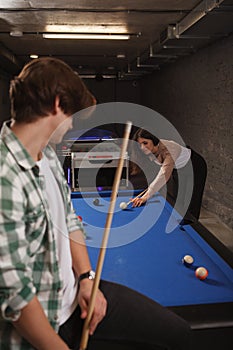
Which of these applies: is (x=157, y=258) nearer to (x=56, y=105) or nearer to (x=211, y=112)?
(x=56, y=105)

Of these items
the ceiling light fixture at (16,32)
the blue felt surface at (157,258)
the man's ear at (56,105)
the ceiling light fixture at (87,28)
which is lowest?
the blue felt surface at (157,258)

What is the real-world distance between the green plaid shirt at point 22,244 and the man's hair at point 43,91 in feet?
0.28

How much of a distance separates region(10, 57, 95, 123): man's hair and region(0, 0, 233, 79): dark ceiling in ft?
8.50

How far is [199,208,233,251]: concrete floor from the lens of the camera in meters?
4.44

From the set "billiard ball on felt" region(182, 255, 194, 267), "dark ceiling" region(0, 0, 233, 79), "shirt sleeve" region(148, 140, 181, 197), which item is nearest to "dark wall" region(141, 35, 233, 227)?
"dark ceiling" region(0, 0, 233, 79)

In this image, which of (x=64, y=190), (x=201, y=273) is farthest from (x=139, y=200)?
(x=64, y=190)

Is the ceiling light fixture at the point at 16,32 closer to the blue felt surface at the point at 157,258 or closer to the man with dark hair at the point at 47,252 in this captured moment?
the blue felt surface at the point at 157,258

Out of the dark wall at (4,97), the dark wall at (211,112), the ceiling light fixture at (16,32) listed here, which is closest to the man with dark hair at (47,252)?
the dark wall at (211,112)

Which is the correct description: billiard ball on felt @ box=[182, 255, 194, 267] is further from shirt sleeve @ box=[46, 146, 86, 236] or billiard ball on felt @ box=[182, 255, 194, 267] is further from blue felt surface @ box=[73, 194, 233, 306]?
shirt sleeve @ box=[46, 146, 86, 236]

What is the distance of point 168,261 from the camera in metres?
2.04

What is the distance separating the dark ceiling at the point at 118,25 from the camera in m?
3.94

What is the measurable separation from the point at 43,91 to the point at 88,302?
0.71m

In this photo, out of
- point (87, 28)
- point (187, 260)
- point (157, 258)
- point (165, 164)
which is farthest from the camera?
point (87, 28)

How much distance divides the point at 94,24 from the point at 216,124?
2120 mm
